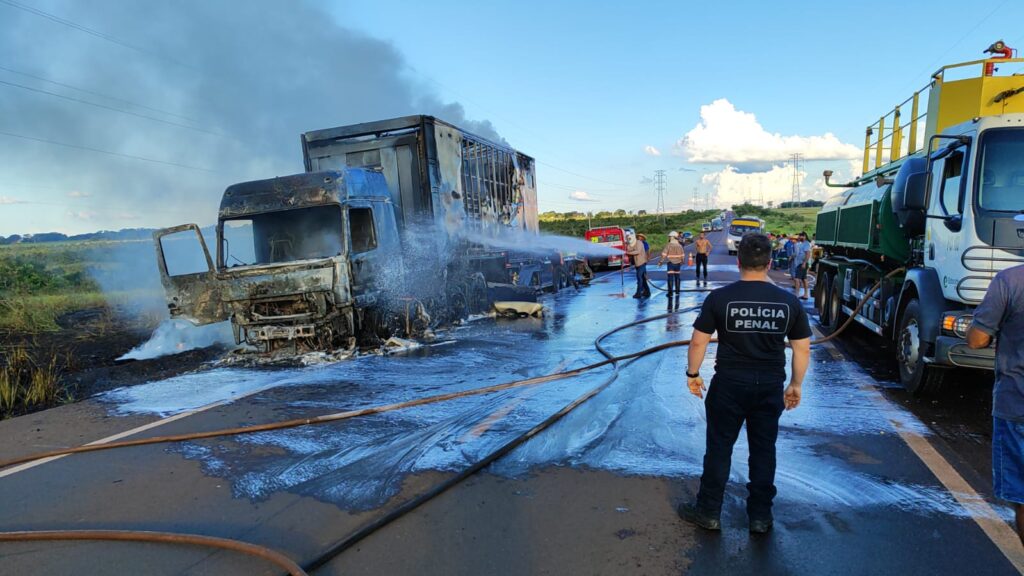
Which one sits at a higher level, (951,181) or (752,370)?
(951,181)

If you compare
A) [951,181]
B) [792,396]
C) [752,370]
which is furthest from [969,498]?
[951,181]

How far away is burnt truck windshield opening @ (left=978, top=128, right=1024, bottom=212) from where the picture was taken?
204 inches

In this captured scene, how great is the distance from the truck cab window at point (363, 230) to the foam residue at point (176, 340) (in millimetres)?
3423

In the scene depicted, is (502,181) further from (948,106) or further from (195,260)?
(948,106)

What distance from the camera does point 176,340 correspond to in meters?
10.6

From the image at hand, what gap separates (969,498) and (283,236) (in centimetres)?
900

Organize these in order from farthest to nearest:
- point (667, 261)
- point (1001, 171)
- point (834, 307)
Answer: point (667, 261), point (834, 307), point (1001, 171)

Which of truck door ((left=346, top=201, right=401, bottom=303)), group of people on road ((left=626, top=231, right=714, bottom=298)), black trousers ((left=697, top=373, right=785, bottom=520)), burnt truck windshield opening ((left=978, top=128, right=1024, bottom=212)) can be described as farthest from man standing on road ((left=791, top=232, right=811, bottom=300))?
black trousers ((left=697, top=373, right=785, bottom=520))

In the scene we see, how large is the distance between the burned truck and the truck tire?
275 inches

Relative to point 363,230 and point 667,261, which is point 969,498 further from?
point 667,261

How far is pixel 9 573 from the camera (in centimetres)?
312

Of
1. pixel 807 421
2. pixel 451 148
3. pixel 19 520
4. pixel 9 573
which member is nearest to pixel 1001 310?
pixel 807 421

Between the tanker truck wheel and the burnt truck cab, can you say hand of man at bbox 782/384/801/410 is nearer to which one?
the burnt truck cab

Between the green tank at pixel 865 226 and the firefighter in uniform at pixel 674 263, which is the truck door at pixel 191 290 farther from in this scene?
the firefighter in uniform at pixel 674 263
